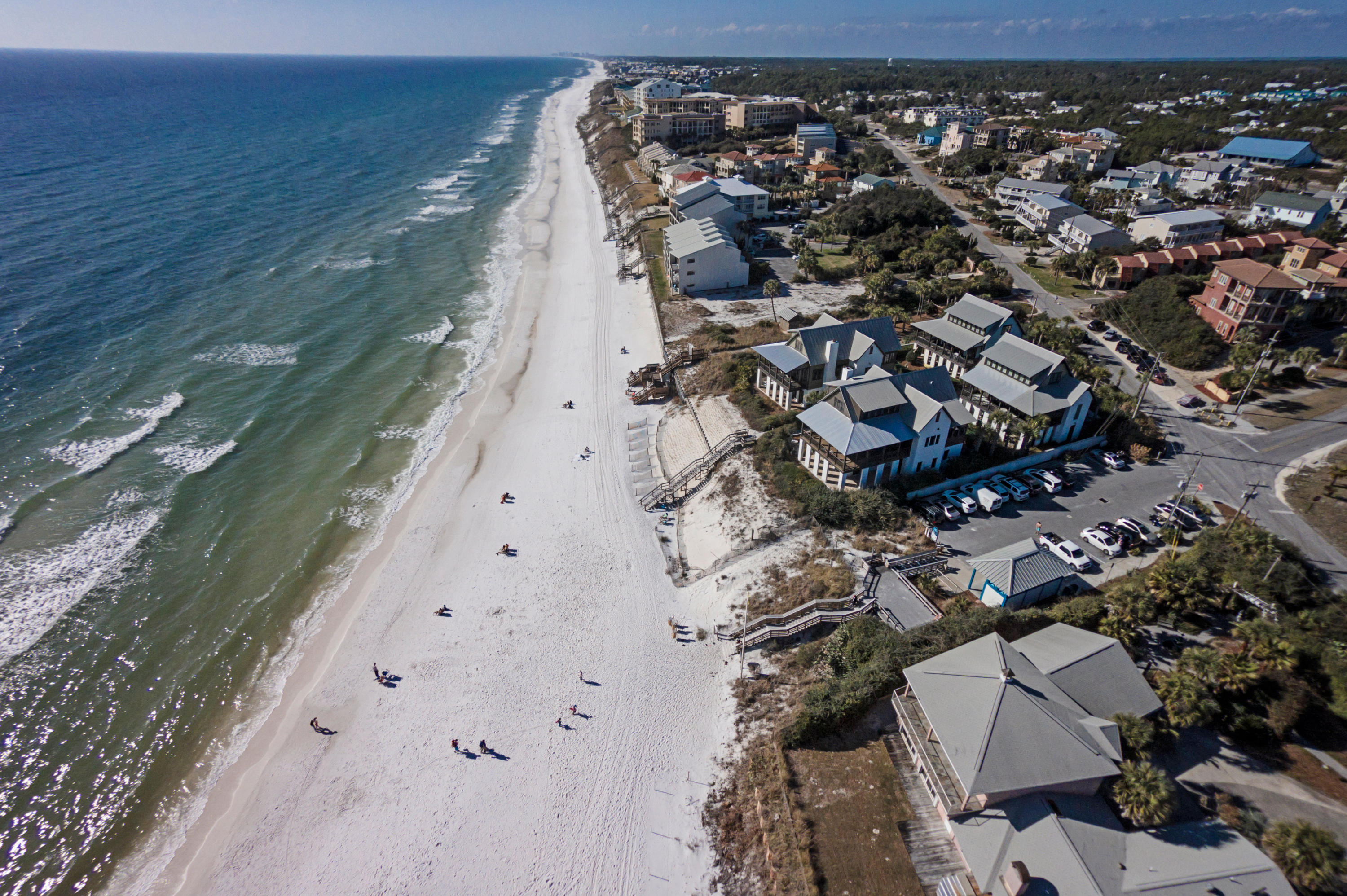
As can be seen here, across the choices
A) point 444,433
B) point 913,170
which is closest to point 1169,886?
point 444,433

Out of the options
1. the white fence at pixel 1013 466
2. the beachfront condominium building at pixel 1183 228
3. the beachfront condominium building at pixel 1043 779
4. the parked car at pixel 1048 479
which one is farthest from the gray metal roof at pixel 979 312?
the beachfront condominium building at pixel 1183 228

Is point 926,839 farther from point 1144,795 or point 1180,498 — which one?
→ point 1180,498

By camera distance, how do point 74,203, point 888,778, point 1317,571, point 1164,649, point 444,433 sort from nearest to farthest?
point 888,778 → point 1164,649 → point 1317,571 → point 444,433 → point 74,203

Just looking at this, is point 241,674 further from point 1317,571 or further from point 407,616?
point 1317,571

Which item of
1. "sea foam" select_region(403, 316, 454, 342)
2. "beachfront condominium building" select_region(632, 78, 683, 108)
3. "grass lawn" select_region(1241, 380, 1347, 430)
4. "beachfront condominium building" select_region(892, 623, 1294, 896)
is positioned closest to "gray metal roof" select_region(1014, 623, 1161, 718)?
"beachfront condominium building" select_region(892, 623, 1294, 896)

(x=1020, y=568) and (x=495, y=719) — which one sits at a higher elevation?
(x=1020, y=568)

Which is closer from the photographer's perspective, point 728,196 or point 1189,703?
point 1189,703

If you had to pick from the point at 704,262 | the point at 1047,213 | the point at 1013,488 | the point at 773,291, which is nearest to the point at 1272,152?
the point at 1047,213
